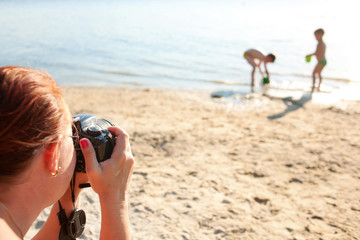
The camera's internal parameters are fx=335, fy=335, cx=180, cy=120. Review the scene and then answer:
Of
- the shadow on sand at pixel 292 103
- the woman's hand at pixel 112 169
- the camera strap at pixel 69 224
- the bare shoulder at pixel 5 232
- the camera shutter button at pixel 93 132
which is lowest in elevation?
the shadow on sand at pixel 292 103

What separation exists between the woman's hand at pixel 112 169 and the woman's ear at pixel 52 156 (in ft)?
0.40

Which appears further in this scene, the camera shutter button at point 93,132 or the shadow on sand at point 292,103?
the shadow on sand at point 292,103

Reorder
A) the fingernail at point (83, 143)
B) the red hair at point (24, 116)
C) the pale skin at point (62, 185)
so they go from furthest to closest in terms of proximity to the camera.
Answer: the fingernail at point (83, 143) → the pale skin at point (62, 185) → the red hair at point (24, 116)

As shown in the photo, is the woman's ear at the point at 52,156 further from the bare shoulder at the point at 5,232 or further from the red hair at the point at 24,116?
the bare shoulder at the point at 5,232

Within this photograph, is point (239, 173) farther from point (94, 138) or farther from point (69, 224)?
point (94, 138)

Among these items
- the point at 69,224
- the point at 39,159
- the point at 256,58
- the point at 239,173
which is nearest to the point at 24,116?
the point at 39,159

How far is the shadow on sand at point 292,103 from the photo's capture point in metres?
5.32

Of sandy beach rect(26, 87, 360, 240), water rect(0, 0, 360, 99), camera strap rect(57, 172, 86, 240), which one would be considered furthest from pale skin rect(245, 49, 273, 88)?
camera strap rect(57, 172, 86, 240)

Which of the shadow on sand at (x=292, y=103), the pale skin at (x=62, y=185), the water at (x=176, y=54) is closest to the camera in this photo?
the pale skin at (x=62, y=185)

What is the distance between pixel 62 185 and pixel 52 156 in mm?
136

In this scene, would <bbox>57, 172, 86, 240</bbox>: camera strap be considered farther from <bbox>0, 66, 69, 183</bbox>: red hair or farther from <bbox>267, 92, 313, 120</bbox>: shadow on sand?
<bbox>267, 92, 313, 120</bbox>: shadow on sand

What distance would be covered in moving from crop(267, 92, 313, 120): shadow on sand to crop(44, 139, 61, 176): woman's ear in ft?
14.7

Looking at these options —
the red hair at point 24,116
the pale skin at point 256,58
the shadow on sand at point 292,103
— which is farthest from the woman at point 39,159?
the pale skin at point 256,58

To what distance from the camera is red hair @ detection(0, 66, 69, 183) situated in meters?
0.88
